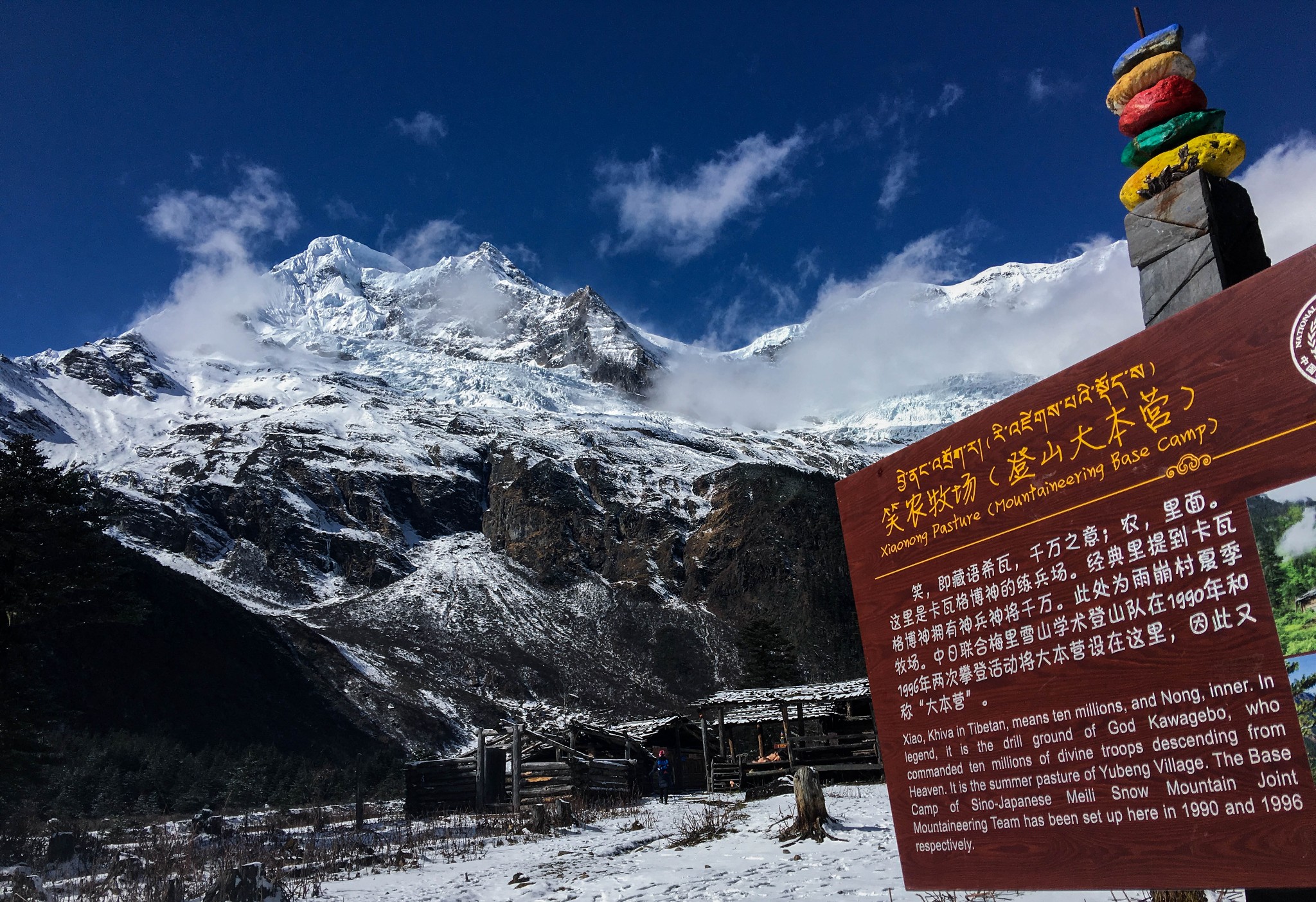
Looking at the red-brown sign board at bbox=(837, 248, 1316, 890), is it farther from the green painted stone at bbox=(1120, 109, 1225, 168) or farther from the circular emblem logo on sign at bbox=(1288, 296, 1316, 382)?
the green painted stone at bbox=(1120, 109, 1225, 168)

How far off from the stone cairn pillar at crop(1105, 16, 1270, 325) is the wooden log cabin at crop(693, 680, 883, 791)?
938 inches

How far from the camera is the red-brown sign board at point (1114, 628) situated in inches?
122

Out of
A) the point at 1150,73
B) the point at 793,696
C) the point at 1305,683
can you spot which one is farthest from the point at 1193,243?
the point at 793,696

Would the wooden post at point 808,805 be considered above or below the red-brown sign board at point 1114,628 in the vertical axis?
below

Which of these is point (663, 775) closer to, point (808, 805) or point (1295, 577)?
point (808, 805)

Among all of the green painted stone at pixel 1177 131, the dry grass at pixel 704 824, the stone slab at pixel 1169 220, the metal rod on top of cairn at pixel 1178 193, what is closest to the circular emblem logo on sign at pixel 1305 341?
the metal rod on top of cairn at pixel 1178 193

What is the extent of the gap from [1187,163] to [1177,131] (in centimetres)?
29

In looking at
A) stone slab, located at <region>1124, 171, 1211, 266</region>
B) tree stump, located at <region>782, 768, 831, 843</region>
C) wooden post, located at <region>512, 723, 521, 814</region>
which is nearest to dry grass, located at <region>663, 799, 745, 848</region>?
tree stump, located at <region>782, 768, 831, 843</region>

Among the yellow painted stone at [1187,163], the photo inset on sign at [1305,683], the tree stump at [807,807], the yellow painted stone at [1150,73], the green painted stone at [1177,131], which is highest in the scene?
the yellow painted stone at [1150,73]

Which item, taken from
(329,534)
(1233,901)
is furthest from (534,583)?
(1233,901)

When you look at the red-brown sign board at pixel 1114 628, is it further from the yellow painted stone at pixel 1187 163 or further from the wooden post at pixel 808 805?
the wooden post at pixel 808 805

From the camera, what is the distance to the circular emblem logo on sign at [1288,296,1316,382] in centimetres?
302

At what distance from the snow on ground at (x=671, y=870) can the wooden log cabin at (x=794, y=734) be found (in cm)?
1155

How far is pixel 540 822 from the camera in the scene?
17.5m
